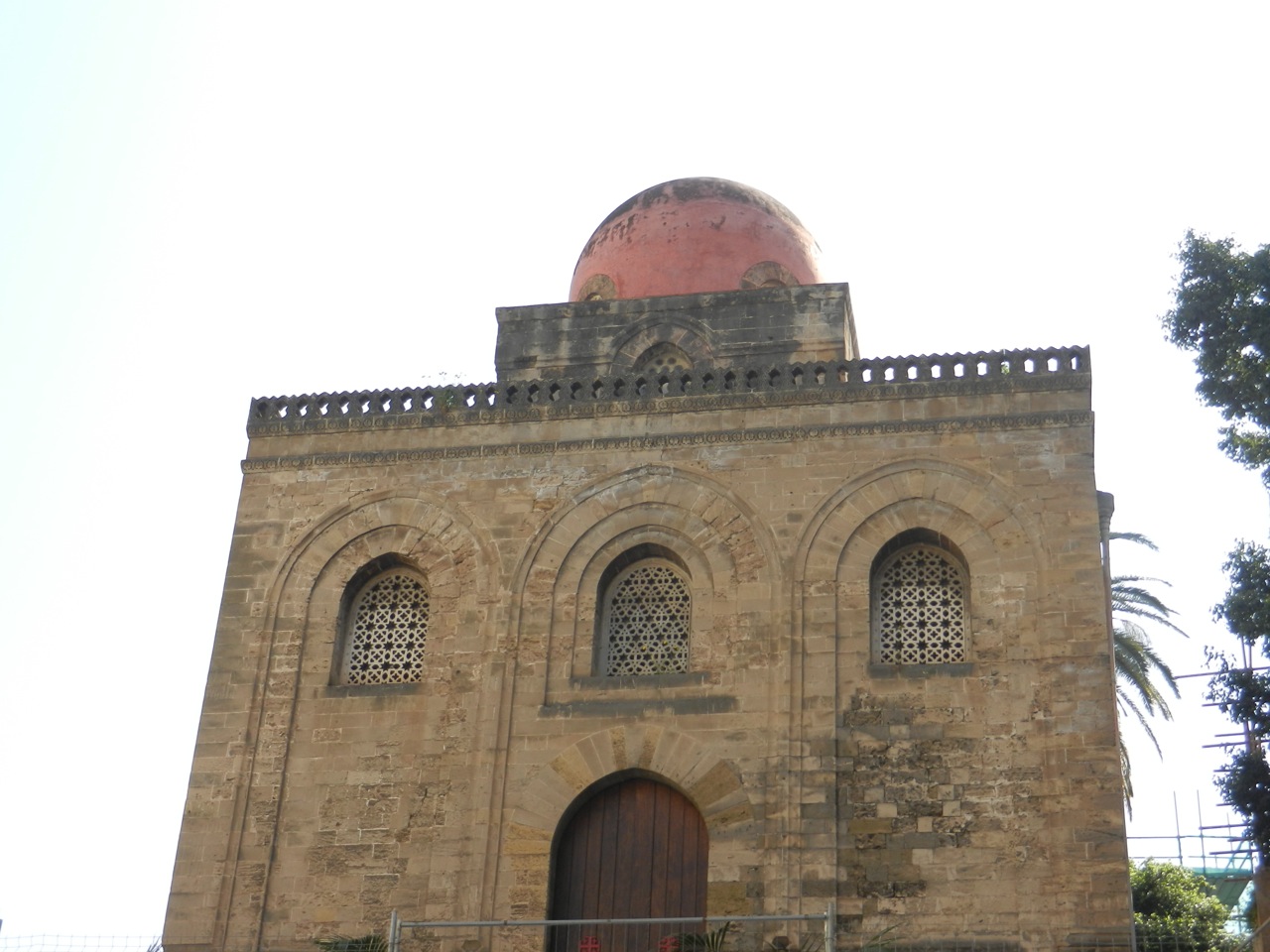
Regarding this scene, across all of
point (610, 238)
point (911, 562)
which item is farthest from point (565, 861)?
point (610, 238)

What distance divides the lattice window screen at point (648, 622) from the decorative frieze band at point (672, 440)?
4.04 feet

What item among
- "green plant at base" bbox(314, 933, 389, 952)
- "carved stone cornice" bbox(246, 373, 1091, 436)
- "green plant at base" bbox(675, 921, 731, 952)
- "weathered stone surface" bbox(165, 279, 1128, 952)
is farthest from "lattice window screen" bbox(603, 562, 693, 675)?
"green plant at base" bbox(314, 933, 389, 952)

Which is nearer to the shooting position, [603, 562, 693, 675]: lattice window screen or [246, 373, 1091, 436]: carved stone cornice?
[603, 562, 693, 675]: lattice window screen

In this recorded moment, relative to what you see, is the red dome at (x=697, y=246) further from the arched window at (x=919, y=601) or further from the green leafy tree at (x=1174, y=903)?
the green leafy tree at (x=1174, y=903)

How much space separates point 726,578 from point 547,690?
1.91m

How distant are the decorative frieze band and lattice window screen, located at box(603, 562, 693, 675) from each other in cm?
123

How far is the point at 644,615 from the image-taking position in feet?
50.1

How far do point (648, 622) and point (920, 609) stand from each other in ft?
8.13

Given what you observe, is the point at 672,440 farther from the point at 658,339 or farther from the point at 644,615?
the point at 658,339

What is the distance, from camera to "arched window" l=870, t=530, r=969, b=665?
47.6 ft

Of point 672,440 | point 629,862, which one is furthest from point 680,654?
point 672,440

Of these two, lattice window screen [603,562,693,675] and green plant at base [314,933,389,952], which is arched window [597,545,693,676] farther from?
green plant at base [314,933,389,952]

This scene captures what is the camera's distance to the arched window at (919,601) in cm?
1450

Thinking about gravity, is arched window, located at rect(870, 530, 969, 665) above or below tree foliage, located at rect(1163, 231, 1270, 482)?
below
